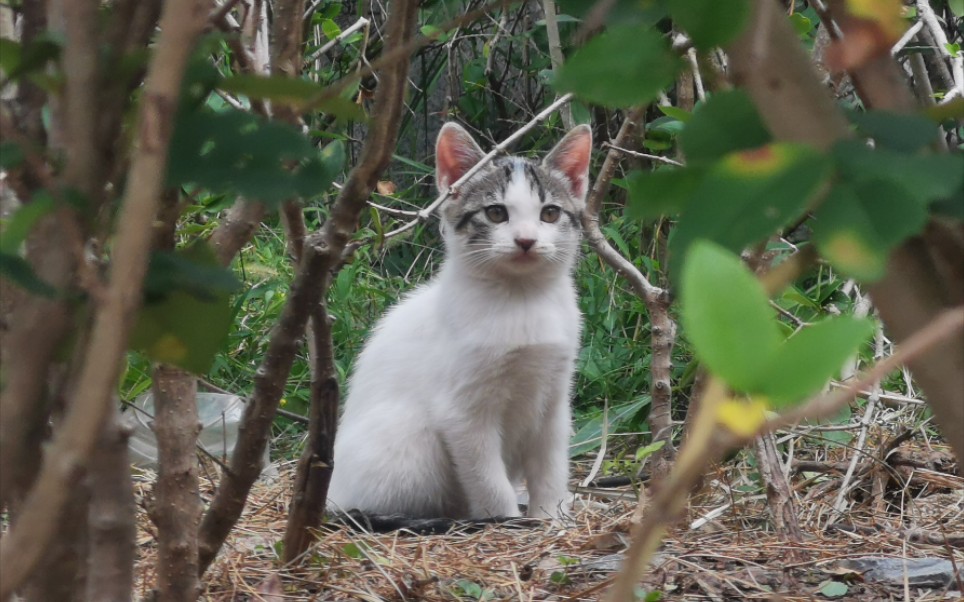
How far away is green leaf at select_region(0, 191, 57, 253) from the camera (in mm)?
519

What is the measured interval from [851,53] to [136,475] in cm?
263

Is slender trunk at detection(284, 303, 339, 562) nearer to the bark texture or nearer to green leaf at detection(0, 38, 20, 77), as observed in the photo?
green leaf at detection(0, 38, 20, 77)

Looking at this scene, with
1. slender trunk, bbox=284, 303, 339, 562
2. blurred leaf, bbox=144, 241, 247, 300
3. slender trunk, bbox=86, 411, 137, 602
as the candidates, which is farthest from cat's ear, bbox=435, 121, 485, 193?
blurred leaf, bbox=144, 241, 247, 300

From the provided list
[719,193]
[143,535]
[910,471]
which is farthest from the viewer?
[910,471]

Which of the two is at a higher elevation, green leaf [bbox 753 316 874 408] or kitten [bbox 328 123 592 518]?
kitten [bbox 328 123 592 518]

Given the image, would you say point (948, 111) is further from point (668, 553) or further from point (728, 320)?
point (668, 553)

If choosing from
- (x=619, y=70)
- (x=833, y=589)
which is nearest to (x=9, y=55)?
(x=619, y=70)

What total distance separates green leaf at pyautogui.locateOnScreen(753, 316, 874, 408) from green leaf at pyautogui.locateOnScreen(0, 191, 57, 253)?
35 centimetres

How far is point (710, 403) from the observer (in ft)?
1.15

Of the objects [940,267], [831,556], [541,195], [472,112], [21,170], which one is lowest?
[831,556]

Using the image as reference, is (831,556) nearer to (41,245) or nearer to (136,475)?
(41,245)

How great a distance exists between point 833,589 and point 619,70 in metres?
1.28

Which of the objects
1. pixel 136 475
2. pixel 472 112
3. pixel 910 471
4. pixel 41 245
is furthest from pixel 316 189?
pixel 472 112

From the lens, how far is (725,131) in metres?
0.55
